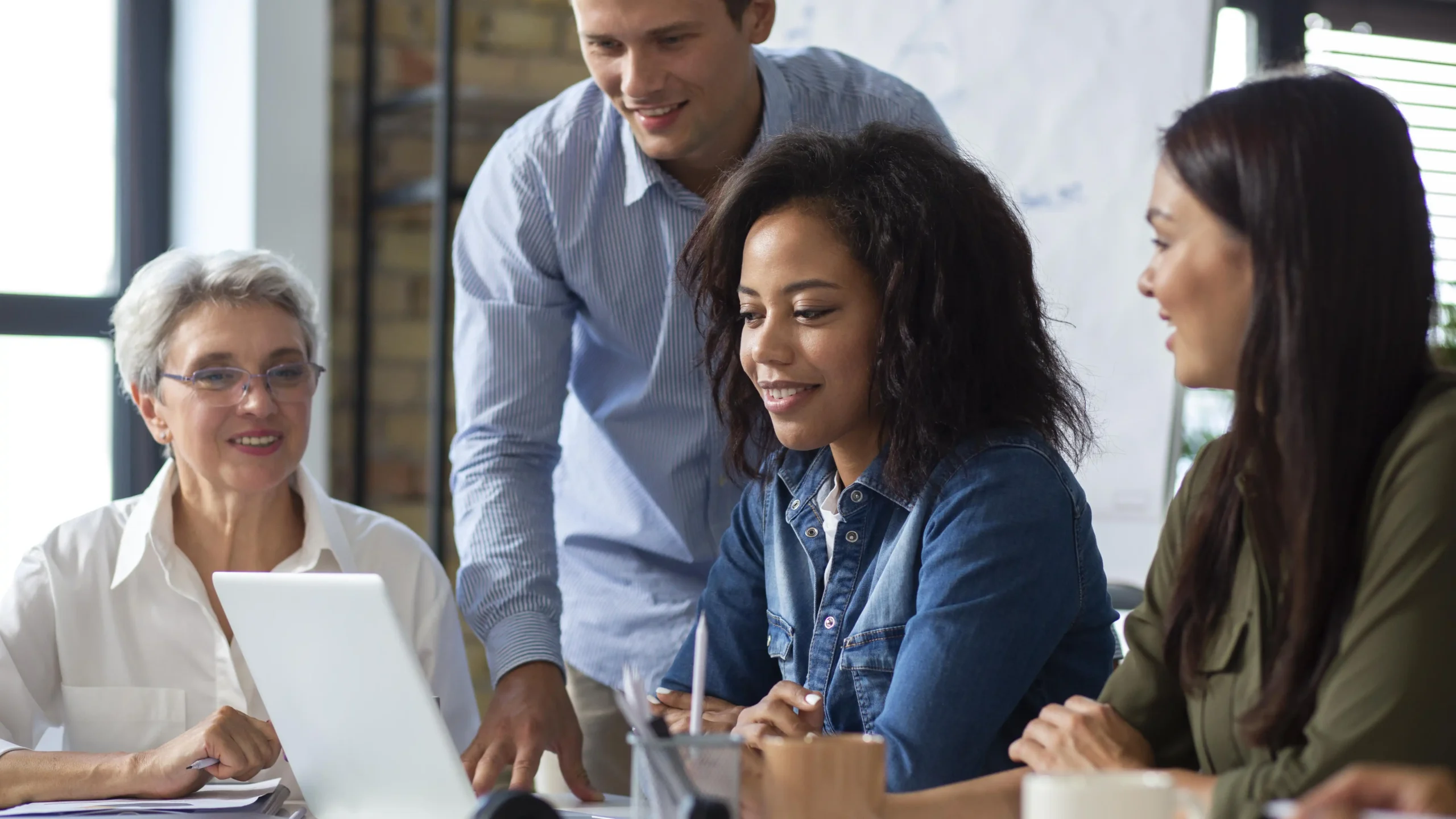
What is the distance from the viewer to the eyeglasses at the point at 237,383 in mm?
2020

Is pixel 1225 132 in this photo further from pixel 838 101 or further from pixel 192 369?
pixel 192 369

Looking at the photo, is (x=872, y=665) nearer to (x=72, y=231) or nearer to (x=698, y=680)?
(x=698, y=680)

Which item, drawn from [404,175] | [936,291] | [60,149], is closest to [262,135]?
[404,175]

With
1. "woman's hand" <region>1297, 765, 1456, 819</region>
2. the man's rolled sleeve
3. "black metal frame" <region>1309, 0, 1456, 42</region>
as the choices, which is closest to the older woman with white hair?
the man's rolled sleeve

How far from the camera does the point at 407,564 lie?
206 cm

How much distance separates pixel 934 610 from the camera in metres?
1.40

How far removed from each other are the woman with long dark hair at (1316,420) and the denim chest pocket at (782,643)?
0.42 meters

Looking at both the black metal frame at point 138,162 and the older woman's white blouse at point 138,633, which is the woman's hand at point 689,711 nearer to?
the older woman's white blouse at point 138,633

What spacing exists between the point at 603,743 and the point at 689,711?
641mm

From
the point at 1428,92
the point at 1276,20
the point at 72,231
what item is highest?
the point at 1276,20

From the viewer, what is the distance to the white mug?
818mm

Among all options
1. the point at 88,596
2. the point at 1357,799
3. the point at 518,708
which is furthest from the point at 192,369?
the point at 1357,799

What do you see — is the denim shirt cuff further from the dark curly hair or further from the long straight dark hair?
the long straight dark hair

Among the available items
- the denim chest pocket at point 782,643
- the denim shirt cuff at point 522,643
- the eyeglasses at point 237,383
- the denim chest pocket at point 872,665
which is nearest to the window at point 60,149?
the eyeglasses at point 237,383
